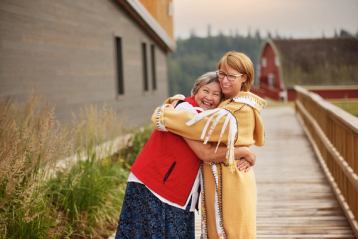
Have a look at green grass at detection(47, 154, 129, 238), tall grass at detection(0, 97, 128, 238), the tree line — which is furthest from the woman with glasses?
the tree line

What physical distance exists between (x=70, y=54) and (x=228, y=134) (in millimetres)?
7633

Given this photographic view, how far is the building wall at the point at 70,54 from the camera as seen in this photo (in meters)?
7.84

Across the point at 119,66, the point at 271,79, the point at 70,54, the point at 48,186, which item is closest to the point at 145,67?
the point at 119,66

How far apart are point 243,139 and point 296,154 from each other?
7.84 m

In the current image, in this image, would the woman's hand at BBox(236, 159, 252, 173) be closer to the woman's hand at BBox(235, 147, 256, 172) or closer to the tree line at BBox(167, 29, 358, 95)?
the woman's hand at BBox(235, 147, 256, 172)

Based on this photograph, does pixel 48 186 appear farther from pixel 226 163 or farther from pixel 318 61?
pixel 318 61

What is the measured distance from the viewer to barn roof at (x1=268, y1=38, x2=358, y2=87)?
40688 mm

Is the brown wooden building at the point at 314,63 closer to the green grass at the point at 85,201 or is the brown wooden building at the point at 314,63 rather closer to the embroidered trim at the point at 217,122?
the green grass at the point at 85,201

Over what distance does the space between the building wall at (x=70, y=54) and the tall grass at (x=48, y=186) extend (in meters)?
0.65

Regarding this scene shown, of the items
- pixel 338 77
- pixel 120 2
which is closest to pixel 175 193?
pixel 120 2

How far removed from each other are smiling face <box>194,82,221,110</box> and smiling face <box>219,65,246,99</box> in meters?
0.05

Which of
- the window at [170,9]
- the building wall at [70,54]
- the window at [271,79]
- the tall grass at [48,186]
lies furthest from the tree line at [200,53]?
the tall grass at [48,186]

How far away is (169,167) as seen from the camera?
9.97 feet

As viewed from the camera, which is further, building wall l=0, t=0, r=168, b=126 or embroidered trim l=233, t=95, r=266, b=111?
building wall l=0, t=0, r=168, b=126
